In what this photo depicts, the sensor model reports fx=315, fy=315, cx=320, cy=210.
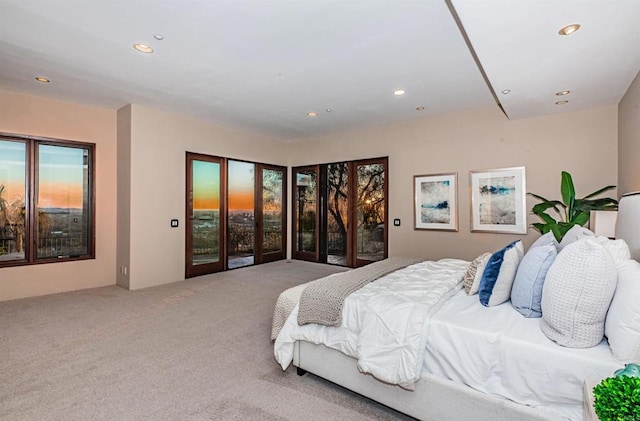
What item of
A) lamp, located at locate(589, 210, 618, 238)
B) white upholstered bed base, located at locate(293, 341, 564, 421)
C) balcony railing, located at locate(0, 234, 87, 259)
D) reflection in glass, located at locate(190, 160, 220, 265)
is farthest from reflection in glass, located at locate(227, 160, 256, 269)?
lamp, located at locate(589, 210, 618, 238)

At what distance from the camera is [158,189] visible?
5312 mm

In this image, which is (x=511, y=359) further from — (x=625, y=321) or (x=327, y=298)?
(x=327, y=298)

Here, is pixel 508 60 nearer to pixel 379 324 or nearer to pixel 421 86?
pixel 421 86

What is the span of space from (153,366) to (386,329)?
201 centimetres

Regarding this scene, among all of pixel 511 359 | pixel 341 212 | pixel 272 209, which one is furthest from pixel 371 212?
pixel 511 359

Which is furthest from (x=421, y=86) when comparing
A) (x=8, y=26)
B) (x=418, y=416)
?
(x=8, y=26)

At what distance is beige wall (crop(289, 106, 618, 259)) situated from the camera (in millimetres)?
4324

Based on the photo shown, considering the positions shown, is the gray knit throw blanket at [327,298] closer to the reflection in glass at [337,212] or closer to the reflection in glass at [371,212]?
the reflection in glass at [371,212]

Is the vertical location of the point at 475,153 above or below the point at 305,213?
above

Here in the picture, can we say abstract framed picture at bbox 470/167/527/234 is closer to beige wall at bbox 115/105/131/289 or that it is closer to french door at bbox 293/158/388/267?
french door at bbox 293/158/388/267

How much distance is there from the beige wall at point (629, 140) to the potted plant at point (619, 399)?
10.9 feet

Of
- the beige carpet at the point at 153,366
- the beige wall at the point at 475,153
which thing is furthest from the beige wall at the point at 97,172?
the beige wall at the point at 475,153

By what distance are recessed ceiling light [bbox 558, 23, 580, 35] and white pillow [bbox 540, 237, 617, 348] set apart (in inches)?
65.3

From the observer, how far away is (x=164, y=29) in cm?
284
